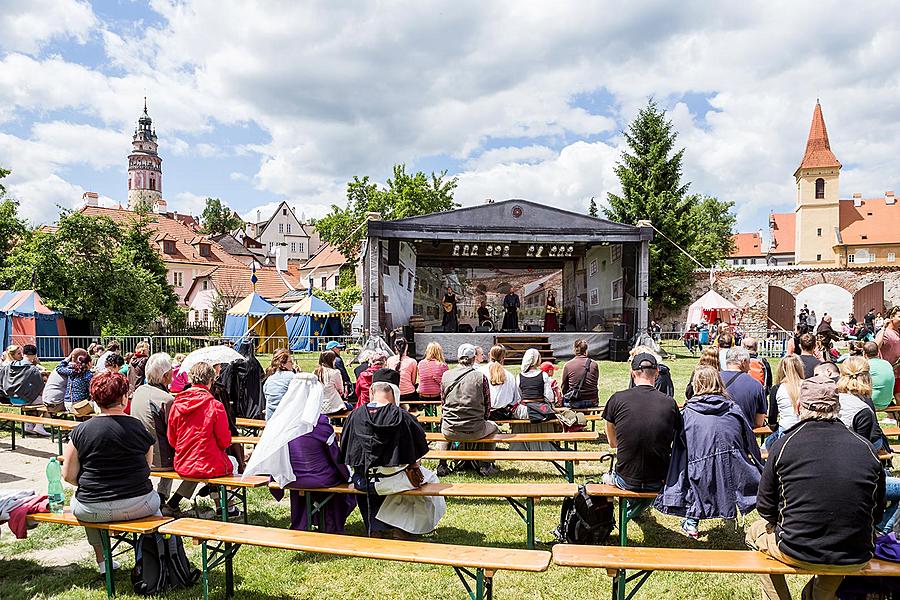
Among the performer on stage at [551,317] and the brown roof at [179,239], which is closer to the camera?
the performer on stage at [551,317]

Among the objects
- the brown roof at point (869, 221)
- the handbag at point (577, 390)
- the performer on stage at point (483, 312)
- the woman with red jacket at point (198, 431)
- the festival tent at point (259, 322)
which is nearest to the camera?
the woman with red jacket at point (198, 431)

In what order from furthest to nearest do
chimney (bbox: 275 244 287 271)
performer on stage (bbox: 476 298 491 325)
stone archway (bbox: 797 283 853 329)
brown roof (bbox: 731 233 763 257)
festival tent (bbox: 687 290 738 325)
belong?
brown roof (bbox: 731 233 763 257)
chimney (bbox: 275 244 287 271)
stone archway (bbox: 797 283 853 329)
performer on stage (bbox: 476 298 491 325)
festival tent (bbox: 687 290 738 325)

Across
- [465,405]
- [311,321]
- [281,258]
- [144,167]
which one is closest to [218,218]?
[281,258]

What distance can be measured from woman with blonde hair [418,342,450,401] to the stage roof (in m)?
9.73

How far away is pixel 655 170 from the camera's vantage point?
30.0 m

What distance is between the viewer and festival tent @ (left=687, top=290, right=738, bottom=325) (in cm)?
2266

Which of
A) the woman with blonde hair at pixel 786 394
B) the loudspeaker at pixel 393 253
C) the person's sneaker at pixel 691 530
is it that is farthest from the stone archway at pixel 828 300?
the person's sneaker at pixel 691 530

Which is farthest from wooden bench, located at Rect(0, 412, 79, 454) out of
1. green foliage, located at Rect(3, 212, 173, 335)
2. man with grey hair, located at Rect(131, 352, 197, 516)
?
green foliage, located at Rect(3, 212, 173, 335)

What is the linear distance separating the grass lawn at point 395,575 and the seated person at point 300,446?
49cm

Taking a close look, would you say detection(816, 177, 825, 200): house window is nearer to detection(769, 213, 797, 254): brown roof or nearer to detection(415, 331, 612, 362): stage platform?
detection(769, 213, 797, 254): brown roof

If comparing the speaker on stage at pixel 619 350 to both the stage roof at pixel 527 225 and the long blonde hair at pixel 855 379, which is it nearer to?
the stage roof at pixel 527 225

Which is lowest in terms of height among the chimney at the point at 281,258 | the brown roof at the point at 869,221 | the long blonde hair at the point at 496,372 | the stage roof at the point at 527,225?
the long blonde hair at the point at 496,372

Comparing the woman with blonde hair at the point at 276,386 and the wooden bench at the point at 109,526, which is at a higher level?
the woman with blonde hair at the point at 276,386

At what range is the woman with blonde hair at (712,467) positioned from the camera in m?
4.15
